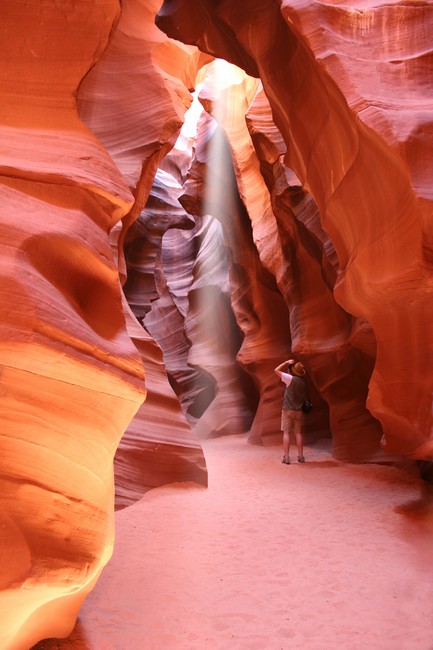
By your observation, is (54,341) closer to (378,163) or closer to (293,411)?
(378,163)

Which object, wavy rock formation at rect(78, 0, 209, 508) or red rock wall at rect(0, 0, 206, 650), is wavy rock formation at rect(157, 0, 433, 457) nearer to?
wavy rock formation at rect(78, 0, 209, 508)

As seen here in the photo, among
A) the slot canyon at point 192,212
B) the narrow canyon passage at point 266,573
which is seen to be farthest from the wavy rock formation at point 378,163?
the narrow canyon passage at point 266,573

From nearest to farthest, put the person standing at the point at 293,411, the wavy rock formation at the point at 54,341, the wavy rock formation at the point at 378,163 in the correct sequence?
the wavy rock formation at the point at 54,341 → the wavy rock formation at the point at 378,163 → the person standing at the point at 293,411

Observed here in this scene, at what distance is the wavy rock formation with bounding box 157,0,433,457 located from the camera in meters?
5.25

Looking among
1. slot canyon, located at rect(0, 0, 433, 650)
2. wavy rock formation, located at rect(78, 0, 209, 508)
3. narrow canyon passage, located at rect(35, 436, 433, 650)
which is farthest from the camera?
wavy rock formation, located at rect(78, 0, 209, 508)

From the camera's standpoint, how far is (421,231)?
204 inches

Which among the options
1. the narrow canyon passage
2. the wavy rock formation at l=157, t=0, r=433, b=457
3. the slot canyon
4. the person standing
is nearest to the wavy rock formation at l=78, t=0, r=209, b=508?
the slot canyon

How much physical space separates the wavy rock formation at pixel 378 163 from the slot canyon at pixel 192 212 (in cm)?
2

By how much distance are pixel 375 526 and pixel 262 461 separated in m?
3.85

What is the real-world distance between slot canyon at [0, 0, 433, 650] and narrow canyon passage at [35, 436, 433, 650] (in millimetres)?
524

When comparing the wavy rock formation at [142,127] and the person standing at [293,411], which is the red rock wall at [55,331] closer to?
the wavy rock formation at [142,127]

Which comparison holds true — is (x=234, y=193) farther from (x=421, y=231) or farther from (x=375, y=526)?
(x=375, y=526)

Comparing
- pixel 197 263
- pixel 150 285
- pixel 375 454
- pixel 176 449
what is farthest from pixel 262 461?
pixel 197 263

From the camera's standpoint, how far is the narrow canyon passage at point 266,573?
3.41 metres
